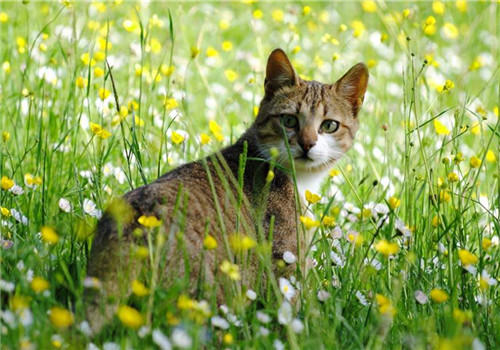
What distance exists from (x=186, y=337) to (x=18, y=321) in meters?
0.53

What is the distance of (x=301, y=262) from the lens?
357 centimetres

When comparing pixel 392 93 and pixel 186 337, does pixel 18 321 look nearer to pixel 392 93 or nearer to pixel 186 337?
pixel 186 337

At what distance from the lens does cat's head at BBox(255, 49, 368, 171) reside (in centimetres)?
395

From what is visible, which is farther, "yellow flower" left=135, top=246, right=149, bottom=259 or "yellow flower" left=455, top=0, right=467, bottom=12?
"yellow flower" left=455, top=0, right=467, bottom=12

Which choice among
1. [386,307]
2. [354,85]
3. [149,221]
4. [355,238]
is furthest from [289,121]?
[386,307]

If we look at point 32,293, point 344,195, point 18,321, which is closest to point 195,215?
point 32,293

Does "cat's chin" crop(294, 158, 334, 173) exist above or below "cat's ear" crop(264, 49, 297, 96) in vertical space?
below

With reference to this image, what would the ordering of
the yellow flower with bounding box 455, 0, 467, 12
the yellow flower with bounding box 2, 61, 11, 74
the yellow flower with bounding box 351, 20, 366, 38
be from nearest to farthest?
the yellow flower with bounding box 2, 61, 11, 74 < the yellow flower with bounding box 351, 20, 366, 38 < the yellow flower with bounding box 455, 0, 467, 12

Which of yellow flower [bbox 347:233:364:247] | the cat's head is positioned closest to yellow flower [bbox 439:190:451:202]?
yellow flower [bbox 347:233:364:247]

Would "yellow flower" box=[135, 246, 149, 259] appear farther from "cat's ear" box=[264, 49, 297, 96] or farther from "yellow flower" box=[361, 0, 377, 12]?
"yellow flower" box=[361, 0, 377, 12]

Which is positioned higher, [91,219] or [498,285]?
[91,219]

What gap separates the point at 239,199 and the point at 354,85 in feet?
3.94

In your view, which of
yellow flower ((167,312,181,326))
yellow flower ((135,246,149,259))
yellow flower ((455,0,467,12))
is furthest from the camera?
yellow flower ((455,0,467,12))

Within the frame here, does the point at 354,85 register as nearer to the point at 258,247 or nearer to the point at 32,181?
the point at 258,247
